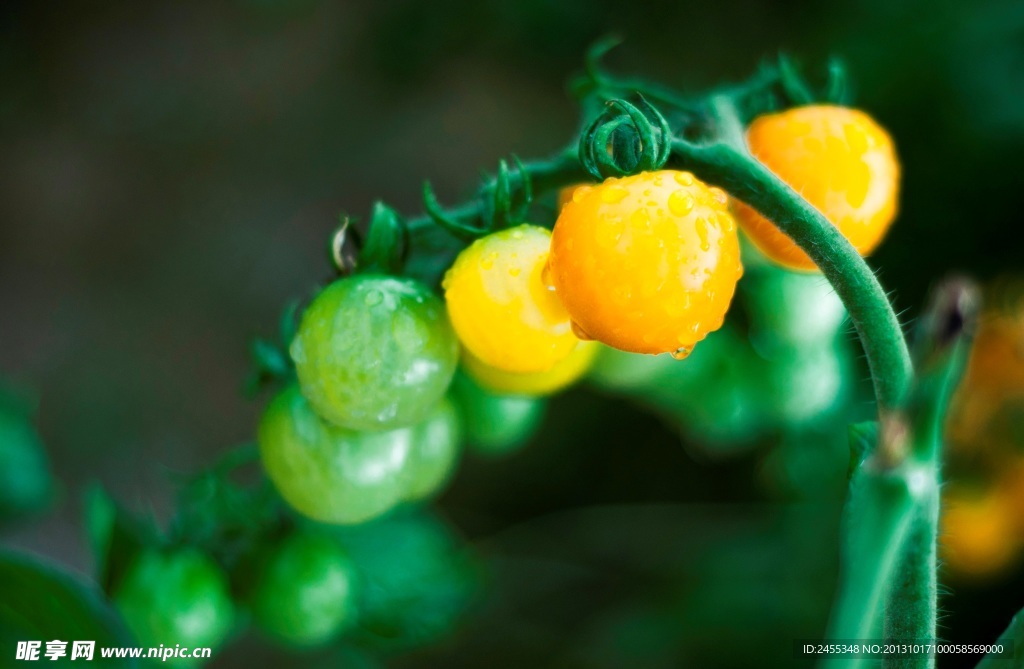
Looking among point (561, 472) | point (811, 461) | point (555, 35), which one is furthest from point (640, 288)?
point (555, 35)

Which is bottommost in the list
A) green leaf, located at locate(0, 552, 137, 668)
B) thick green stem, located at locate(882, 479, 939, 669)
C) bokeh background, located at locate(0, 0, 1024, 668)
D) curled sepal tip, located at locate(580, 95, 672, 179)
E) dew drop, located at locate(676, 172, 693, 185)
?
thick green stem, located at locate(882, 479, 939, 669)

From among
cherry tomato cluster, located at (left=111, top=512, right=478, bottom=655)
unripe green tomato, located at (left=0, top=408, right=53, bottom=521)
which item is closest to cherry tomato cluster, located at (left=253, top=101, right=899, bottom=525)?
cherry tomato cluster, located at (left=111, top=512, right=478, bottom=655)

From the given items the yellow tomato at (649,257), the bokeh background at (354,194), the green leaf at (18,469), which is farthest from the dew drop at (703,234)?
the green leaf at (18,469)

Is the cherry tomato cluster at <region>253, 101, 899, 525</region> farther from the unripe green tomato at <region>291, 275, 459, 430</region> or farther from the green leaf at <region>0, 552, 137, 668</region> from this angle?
the green leaf at <region>0, 552, 137, 668</region>
